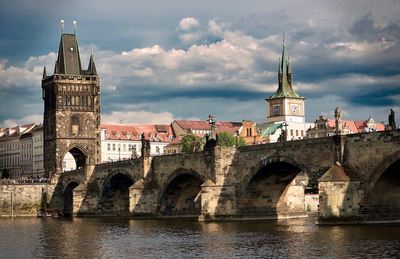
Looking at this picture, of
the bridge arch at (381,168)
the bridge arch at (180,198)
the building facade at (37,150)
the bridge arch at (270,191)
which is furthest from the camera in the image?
the building facade at (37,150)

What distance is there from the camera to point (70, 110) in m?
139

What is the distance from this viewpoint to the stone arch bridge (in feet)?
219

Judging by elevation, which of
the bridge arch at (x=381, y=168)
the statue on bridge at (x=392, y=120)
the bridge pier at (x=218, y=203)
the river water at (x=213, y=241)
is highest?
the statue on bridge at (x=392, y=120)

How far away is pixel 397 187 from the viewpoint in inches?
2645

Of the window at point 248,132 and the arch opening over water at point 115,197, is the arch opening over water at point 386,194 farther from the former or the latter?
the window at point 248,132

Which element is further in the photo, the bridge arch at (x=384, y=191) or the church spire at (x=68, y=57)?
the church spire at (x=68, y=57)

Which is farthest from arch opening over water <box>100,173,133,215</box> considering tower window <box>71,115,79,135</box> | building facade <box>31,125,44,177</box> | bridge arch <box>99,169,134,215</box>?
building facade <box>31,125,44,177</box>

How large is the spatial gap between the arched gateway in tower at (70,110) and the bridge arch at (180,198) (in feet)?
136

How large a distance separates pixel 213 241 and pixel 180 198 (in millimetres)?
36338

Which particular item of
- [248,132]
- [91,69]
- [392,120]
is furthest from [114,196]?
[248,132]

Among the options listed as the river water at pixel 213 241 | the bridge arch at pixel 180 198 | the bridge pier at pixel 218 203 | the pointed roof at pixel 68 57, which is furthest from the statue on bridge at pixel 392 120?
the pointed roof at pixel 68 57

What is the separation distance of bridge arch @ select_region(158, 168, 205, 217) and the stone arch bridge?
10 cm

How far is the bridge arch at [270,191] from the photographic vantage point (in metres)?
81.1

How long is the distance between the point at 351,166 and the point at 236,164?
17244 millimetres
